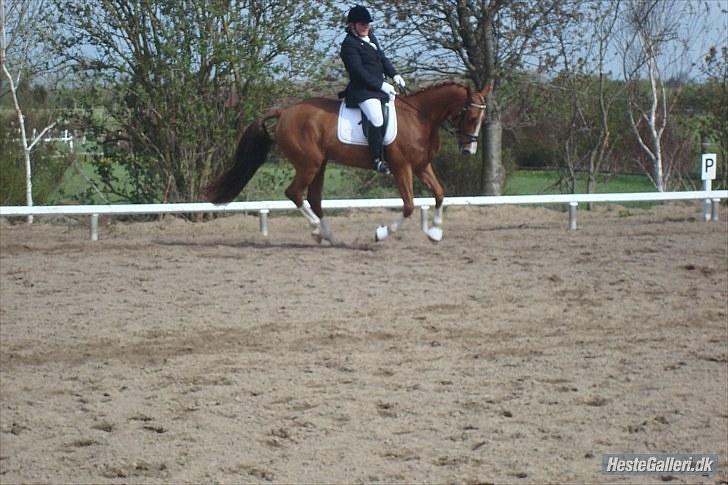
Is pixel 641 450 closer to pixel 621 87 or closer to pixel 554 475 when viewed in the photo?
pixel 554 475

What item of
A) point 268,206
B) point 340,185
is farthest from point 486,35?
point 340,185

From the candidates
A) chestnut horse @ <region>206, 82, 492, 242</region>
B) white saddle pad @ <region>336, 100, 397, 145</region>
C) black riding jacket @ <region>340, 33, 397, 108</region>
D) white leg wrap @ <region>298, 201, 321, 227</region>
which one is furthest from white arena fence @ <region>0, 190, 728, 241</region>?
black riding jacket @ <region>340, 33, 397, 108</region>

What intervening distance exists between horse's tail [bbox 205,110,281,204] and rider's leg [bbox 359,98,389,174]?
83 cm

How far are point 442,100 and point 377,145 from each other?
2.11 ft

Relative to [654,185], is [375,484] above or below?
below

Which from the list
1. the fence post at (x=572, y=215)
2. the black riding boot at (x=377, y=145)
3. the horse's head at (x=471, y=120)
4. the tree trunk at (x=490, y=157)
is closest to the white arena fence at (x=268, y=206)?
the fence post at (x=572, y=215)

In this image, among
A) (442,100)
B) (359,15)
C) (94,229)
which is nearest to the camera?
Answer: (359,15)

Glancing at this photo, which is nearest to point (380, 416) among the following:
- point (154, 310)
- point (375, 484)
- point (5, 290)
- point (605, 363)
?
point (375, 484)

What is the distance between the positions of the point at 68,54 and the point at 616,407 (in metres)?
11.2

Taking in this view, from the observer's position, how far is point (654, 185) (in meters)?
22.0

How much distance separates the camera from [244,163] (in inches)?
378

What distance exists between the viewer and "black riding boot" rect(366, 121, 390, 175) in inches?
368

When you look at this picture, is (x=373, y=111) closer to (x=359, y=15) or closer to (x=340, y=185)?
(x=359, y=15)

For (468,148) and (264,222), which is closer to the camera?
(468,148)
